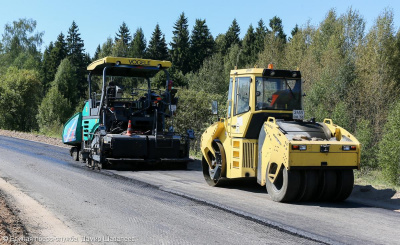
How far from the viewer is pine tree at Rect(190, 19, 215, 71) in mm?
81125

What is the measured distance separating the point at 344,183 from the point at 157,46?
71130 mm

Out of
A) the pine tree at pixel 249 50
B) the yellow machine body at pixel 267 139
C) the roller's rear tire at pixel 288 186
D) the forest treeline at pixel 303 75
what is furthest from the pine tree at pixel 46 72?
the roller's rear tire at pixel 288 186

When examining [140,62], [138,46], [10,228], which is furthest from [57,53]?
[10,228]

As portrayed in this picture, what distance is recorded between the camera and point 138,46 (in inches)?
3246

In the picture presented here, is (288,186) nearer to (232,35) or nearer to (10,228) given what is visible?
(10,228)

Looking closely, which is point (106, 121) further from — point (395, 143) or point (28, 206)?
point (395, 143)

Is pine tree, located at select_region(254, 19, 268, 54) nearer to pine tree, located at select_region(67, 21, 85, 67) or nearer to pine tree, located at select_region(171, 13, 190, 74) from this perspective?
pine tree, located at select_region(171, 13, 190, 74)

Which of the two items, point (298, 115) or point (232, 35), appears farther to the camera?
point (232, 35)

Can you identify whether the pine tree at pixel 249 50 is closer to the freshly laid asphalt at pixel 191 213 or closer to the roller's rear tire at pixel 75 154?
the roller's rear tire at pixel 75 154

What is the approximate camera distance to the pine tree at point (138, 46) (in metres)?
80.4

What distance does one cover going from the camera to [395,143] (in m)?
28.7

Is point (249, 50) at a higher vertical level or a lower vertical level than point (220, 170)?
higher

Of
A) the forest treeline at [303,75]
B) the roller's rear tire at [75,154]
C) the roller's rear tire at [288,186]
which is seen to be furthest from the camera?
the forest treeline at [303,75]

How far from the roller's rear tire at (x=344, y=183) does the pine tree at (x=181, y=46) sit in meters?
70.6
